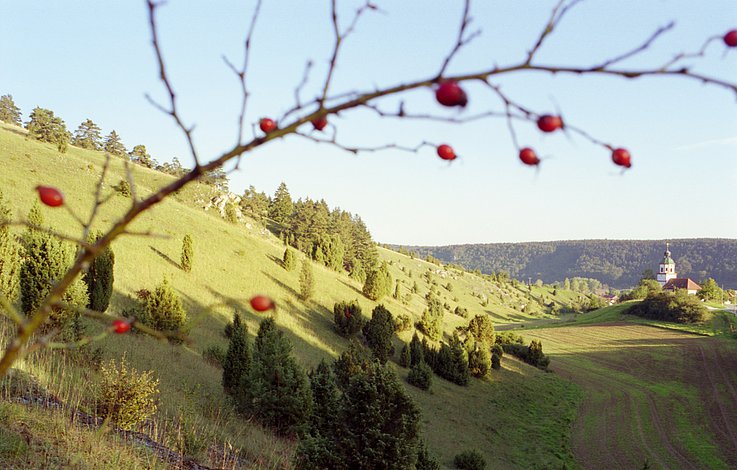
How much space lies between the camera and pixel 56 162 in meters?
39.9

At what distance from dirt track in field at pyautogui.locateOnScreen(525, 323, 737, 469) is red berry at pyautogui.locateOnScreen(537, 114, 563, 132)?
2272 centimetres

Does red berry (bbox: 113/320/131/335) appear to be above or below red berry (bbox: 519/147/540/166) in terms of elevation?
below

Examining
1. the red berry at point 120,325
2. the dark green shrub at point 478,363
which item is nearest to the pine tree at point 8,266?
the red berry at point 120,325

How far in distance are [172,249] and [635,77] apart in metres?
32.7

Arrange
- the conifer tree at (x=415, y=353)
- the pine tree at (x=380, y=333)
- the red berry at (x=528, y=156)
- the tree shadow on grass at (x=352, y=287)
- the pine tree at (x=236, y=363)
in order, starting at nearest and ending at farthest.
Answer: the red berry at (x=528, y=156) → the pine tree at (x=236, y=363) → the pine tree at (x=380, y=333) → the conifer tree at (x=415, y=353) → the tree shadow on grass at (x=352, y=287)

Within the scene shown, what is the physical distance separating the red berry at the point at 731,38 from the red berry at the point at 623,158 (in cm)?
42

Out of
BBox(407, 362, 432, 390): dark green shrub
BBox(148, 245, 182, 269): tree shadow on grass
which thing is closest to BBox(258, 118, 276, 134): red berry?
BBox(407, 362, 432, 390): dark green shrub

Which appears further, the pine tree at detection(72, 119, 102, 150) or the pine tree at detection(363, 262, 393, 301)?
the pine tree at detection(72, 119, 102, 150)

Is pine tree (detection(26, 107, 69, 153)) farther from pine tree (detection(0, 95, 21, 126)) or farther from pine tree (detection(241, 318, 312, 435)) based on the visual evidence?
pine tree (detection(241, 318, 312, 435))

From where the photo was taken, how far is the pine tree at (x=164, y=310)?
16.7 m

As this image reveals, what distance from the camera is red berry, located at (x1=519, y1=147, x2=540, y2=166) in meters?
1.22

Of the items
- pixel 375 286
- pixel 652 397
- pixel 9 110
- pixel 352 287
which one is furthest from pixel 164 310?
pixel 9 110

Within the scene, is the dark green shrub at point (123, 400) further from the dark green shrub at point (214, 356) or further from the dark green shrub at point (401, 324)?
the dark green shrub at point (401, 324)

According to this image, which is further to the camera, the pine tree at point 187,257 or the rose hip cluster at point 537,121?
the pine tree at point 187,257
